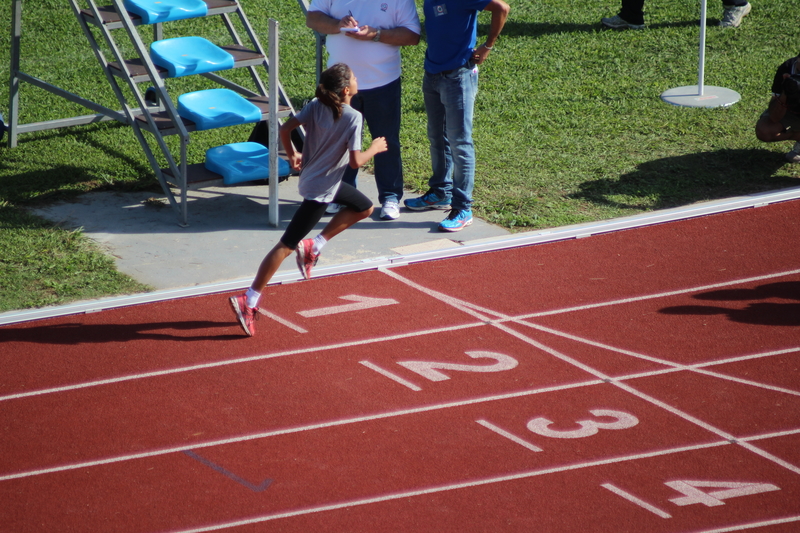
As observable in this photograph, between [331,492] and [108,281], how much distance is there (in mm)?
3113

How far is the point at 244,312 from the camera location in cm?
591

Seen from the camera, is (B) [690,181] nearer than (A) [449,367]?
No

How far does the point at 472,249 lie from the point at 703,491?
3.14 meters

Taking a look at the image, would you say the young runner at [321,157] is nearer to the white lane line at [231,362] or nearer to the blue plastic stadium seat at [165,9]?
the white lane line at [231,362]

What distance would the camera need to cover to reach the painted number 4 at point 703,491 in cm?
436

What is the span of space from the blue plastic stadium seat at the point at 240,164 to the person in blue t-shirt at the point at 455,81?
4.58 feet

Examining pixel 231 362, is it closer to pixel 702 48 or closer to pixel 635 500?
pixel 635 500

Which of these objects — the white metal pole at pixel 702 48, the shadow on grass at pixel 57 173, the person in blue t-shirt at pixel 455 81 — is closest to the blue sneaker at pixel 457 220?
the person in blue t-shirt at pixel 455 81

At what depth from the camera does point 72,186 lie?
8664 millimetres

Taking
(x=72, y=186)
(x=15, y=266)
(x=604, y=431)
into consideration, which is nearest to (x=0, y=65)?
(x=72, y=186)

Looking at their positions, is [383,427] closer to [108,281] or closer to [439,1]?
[108,281]

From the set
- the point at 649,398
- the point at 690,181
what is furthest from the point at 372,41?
the point at 649,398

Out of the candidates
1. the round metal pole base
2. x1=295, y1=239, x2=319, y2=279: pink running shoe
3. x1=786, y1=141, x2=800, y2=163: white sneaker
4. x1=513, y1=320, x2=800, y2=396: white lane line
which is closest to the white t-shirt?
x1=295, y1=239, x2=319, y2=279: pink running shoe

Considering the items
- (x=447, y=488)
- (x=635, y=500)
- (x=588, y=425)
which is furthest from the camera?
(x=588, y=425)
